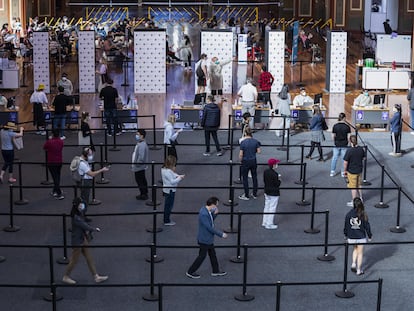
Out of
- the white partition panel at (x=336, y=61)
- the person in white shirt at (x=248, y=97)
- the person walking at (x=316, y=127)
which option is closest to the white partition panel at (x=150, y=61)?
the white partition panel at (x=336, y=61)

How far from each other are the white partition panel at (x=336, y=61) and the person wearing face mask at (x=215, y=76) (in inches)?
176

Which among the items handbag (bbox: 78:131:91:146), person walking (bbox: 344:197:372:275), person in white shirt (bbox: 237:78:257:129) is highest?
person in white shirt (bbox: 237:78:257:129)

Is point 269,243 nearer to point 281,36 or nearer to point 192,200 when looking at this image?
point 192,200

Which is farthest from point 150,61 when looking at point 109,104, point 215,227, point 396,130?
point 215,227

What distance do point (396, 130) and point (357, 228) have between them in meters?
8.34

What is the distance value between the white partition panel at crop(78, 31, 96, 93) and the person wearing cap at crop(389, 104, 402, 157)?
12.3m

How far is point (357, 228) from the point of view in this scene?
15984 mm

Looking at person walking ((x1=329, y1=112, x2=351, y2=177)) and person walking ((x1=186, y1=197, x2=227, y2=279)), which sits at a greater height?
person walking ((x1=329, y1=112, x2=351, y2=177))

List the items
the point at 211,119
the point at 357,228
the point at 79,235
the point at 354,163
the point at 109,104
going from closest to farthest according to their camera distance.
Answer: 1. the point at 79,235
2. the point at 357,228
3. the point at 354,163
4. the point at 211,119
5. the point at 109,104

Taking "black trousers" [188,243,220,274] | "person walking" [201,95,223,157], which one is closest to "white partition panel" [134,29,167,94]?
"person walking" [201,95,223,157]

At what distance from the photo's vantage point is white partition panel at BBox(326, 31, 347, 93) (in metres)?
33.2

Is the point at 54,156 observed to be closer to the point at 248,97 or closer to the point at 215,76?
the point at 248,97

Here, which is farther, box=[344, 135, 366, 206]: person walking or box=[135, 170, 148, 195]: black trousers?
box=[135, 170, 148, 195]: black trousers

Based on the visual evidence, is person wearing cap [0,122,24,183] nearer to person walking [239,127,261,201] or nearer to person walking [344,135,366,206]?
person walking [239,127,261,201]
